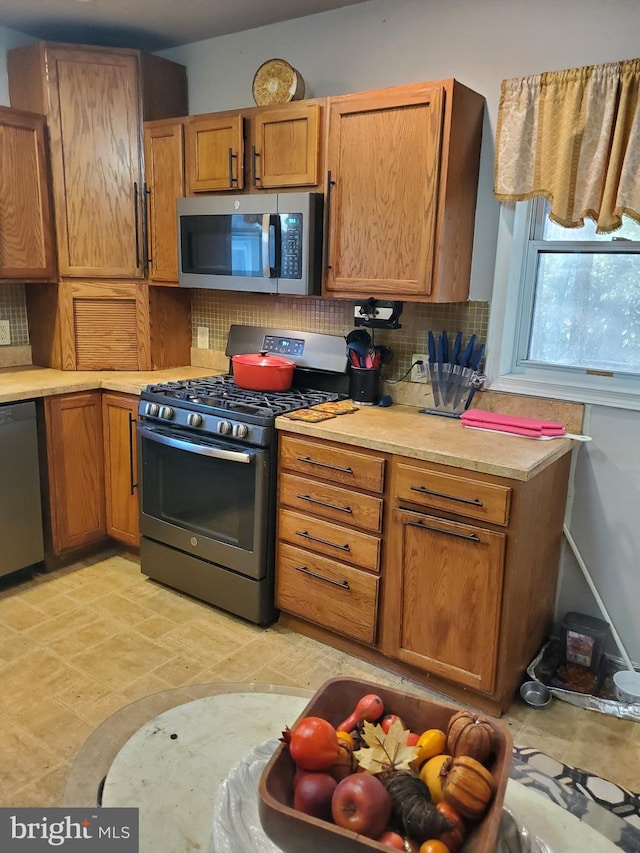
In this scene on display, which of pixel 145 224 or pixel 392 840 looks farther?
pixel 145 224

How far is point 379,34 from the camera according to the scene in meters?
2.78

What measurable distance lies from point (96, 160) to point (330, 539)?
87.7 inches

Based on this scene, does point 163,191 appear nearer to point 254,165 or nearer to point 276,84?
point 254,165

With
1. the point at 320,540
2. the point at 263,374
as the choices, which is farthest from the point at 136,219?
the point at 320,540

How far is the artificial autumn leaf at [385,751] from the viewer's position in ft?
3.03

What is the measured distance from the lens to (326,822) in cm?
83

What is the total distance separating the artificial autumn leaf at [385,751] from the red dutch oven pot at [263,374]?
7.11 feet

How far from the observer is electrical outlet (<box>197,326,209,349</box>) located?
3.69 metres

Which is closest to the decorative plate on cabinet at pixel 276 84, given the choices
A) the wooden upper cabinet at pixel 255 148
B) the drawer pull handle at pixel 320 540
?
the wooden upper cabinet at pixel 255 148

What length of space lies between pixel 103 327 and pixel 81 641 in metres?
1.61

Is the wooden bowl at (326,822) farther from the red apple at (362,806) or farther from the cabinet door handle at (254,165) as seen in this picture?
the cabinet door handle at (254,165)

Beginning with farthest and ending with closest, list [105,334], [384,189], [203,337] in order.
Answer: [203,337], [105,334], [384,189]

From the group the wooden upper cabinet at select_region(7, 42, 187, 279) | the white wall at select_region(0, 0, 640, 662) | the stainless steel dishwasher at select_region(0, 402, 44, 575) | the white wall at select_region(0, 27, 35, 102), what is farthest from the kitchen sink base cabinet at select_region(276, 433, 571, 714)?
the white wall at select_region(0, 27, 35, 102)

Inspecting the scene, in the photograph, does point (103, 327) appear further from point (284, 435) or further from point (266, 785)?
point (266, 785)
